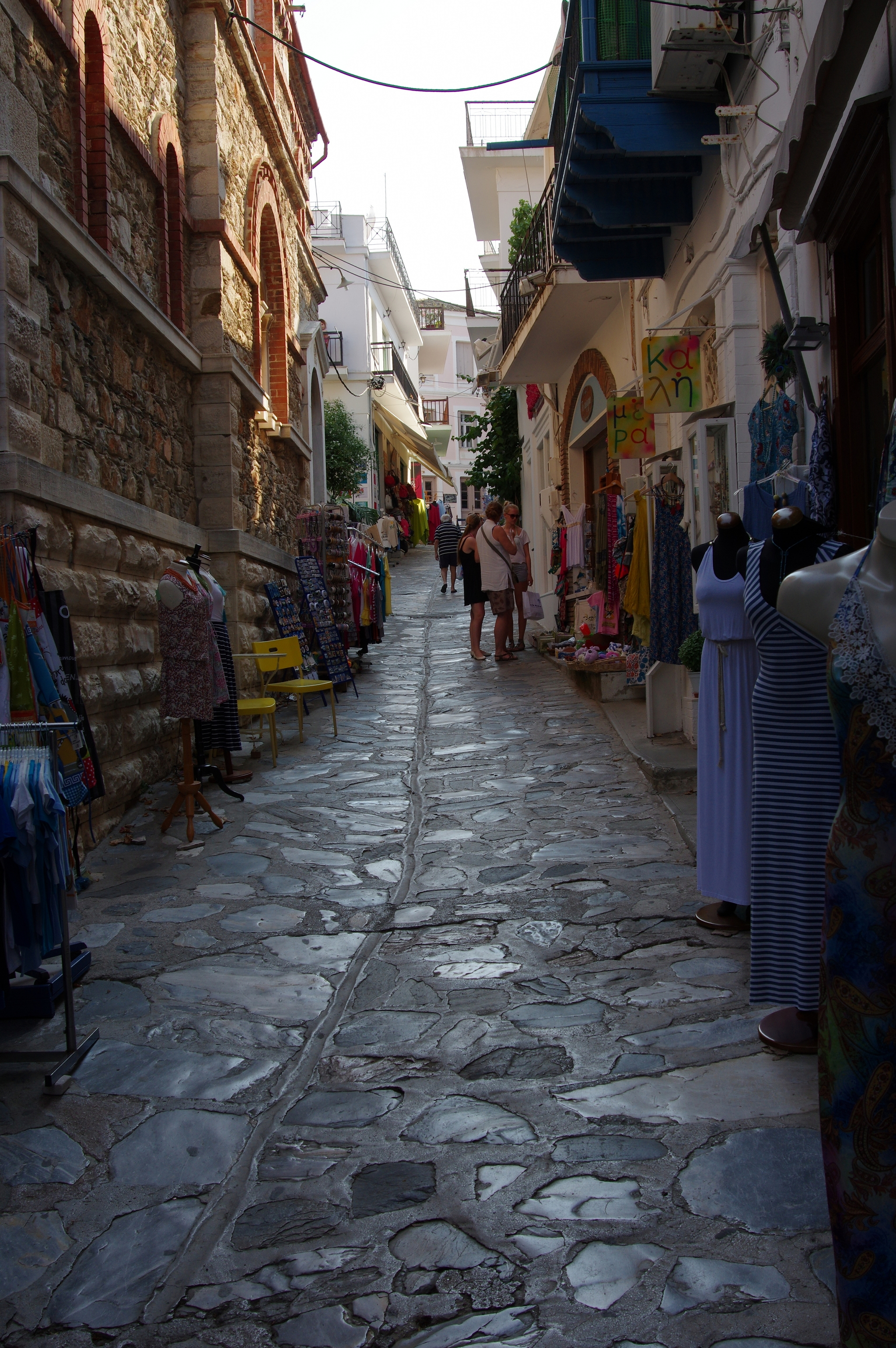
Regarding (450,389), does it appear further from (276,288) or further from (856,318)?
(856,318)

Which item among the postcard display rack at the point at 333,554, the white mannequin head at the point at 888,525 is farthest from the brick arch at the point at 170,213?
the white mannequin head at the point at 888,525

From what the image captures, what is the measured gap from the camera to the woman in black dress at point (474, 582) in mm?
12664

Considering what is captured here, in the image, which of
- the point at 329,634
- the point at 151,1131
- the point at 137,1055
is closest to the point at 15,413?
the point at 137,1055

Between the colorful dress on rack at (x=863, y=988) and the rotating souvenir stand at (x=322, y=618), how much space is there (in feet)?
30.1

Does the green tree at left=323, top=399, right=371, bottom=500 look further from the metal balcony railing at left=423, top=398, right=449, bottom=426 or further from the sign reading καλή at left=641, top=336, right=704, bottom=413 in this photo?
the metal balcony railing at left=423, top=398, right=449, bottom=426

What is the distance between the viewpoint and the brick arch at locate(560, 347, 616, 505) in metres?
11.2

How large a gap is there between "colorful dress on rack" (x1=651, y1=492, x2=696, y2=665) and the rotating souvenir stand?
14.7 feet

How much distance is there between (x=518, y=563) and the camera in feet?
41.7

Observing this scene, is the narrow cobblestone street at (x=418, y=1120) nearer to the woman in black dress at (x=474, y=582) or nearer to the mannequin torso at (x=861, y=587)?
the mannequin torso at (x=861, y=587)

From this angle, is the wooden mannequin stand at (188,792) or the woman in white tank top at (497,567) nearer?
the wooden mannequin stand at (188,792)

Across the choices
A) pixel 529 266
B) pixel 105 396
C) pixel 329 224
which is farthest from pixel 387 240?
pixel 105 396

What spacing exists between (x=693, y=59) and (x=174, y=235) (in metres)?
4.58


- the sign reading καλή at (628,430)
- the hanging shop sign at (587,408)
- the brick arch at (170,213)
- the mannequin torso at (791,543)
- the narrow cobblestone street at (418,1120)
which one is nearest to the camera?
the narrow cobblestone street at (418,1120)

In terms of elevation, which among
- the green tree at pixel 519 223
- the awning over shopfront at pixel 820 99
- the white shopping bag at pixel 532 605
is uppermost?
the green tree at pixel 519 223
